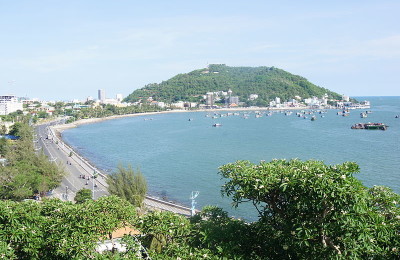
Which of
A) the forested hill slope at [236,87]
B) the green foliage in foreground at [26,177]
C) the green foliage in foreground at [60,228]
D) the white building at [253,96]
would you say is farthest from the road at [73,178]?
the white building at [253,96]

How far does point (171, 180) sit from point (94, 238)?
1671 centimetres

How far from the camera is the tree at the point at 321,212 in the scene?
3764 mm

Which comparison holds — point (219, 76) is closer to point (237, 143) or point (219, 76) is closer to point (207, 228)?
point (237, 143)

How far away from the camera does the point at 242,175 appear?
479 cm

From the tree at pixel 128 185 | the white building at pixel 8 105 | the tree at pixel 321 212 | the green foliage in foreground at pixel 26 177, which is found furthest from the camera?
the white building at pixel 8 105

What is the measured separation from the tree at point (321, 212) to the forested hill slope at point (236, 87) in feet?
343

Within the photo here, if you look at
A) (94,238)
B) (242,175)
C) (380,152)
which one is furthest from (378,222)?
(380,152)

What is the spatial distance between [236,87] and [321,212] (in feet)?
418

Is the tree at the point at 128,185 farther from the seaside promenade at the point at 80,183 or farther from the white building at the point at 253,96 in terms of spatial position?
the white building at the point at 253,96

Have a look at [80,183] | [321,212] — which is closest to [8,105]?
[80,183]

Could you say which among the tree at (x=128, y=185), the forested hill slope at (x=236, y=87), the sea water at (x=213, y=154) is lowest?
the sea water at (x=213, y=154)

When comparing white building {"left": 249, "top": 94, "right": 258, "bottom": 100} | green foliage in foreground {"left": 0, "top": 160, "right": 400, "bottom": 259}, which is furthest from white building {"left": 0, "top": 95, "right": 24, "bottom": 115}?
green foliage in foreground {"left": 0, "top": 160, "right": 400, "bottom": 259}

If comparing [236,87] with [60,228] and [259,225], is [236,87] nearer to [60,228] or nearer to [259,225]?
[259,225]

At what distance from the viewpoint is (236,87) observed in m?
130
